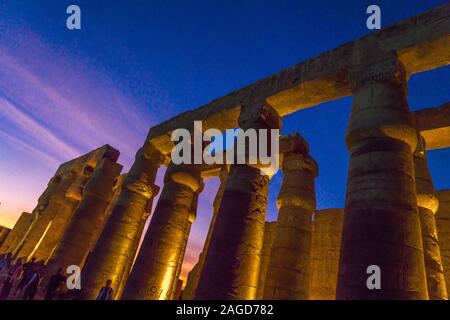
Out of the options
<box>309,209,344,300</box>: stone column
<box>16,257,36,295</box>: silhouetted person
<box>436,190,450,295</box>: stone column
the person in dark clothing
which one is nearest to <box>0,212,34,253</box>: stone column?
<box>16,257,36,295</box>: silhouetted person

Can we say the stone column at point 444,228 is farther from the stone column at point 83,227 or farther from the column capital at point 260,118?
the stone column at point 83,227

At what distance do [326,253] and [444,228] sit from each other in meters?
3.94

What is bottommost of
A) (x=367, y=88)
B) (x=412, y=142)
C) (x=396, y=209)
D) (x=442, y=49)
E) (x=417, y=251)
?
(x=417, y=251)

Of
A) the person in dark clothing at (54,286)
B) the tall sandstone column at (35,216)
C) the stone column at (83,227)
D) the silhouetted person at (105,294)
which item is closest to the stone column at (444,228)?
the silhouetted person at (105,294)

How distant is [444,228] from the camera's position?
965 cm

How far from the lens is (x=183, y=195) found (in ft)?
31.3

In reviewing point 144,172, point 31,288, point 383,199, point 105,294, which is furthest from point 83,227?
point 383,199

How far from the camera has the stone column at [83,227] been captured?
35.4 ft

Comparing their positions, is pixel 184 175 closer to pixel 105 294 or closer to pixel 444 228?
pixel 105 294

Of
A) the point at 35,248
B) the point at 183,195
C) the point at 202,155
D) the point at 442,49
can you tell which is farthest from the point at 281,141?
the point at 35,248

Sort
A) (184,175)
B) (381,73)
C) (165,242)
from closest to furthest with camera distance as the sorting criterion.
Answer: (381,73), (165,242), (184,175)

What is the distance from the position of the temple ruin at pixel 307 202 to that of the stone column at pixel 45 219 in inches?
159

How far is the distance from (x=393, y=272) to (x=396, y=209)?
91cm
